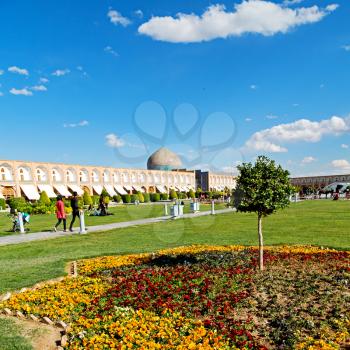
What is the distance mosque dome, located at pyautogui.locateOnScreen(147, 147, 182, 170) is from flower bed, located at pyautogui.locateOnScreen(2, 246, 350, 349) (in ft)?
279

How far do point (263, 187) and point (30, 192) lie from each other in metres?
51.1

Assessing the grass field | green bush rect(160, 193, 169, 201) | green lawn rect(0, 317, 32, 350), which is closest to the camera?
green lawn rect(0, 317, 32, 350)

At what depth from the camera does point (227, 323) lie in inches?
204

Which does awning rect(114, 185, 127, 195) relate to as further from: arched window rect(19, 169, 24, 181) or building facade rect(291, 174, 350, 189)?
building facade rect(291, 174, 350, 189)

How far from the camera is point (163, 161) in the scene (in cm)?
9525

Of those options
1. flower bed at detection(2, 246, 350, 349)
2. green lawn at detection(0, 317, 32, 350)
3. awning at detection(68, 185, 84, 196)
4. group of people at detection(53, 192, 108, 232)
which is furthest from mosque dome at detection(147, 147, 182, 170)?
green lawn at detection(0, 317, 32, 350)

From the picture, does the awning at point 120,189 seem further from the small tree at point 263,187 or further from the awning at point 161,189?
the small tree at point 263,187

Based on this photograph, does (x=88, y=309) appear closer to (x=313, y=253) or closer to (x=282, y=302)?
(x=282, y=302)

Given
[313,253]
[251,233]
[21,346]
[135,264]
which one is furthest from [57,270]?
[251,233]

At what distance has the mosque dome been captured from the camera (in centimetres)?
9456

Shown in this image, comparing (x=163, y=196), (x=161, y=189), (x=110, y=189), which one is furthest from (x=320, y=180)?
(x=110, y=189)

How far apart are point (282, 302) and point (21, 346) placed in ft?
14.1

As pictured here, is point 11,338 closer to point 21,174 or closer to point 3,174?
point 3,174

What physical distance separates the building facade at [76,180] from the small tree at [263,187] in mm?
24894
